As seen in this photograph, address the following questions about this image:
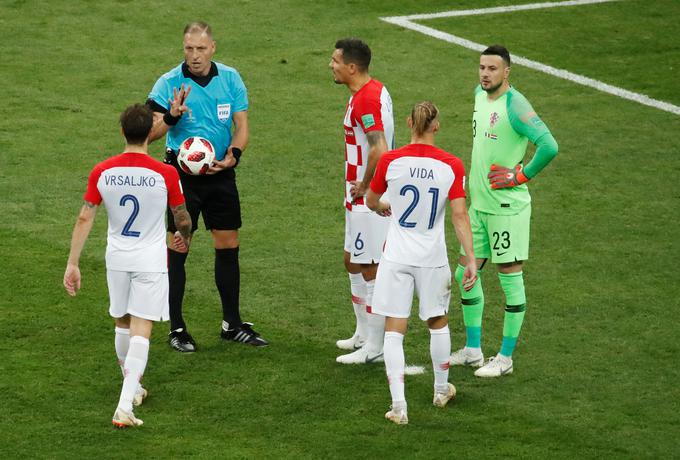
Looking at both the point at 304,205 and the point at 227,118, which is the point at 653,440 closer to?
the point at 227,118

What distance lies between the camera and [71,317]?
1102cm

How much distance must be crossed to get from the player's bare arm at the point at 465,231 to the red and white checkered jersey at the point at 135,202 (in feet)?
6.31

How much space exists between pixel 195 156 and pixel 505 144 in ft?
8.10

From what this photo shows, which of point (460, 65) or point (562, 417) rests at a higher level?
point (460, 65)

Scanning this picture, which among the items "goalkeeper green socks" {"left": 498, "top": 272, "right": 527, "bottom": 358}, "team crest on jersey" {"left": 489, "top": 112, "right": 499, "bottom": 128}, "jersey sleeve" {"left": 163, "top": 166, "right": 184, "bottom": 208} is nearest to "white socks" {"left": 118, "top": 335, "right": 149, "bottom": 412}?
"jersey sleeve" {"left": 163, "top": 166, "right": 184, "bottom": 208}

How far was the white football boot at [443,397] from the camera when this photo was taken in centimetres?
935

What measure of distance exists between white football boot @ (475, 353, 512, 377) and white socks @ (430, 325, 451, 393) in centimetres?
74

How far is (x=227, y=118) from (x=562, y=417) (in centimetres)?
364

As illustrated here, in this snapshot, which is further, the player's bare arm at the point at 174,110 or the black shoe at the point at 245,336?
the black shoe at the point at 245,336

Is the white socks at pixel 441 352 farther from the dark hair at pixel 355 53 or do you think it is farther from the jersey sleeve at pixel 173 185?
the dark hair at pixel 355 53

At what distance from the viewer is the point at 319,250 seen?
42.2 ft

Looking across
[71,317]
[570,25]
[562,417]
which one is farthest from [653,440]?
[570,25]

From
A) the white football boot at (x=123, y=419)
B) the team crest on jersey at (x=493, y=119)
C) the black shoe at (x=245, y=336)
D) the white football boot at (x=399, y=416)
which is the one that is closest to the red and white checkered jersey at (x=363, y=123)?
the team crest on jersey at (x=493, y=119)

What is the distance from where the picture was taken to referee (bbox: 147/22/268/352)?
33.5 feet
